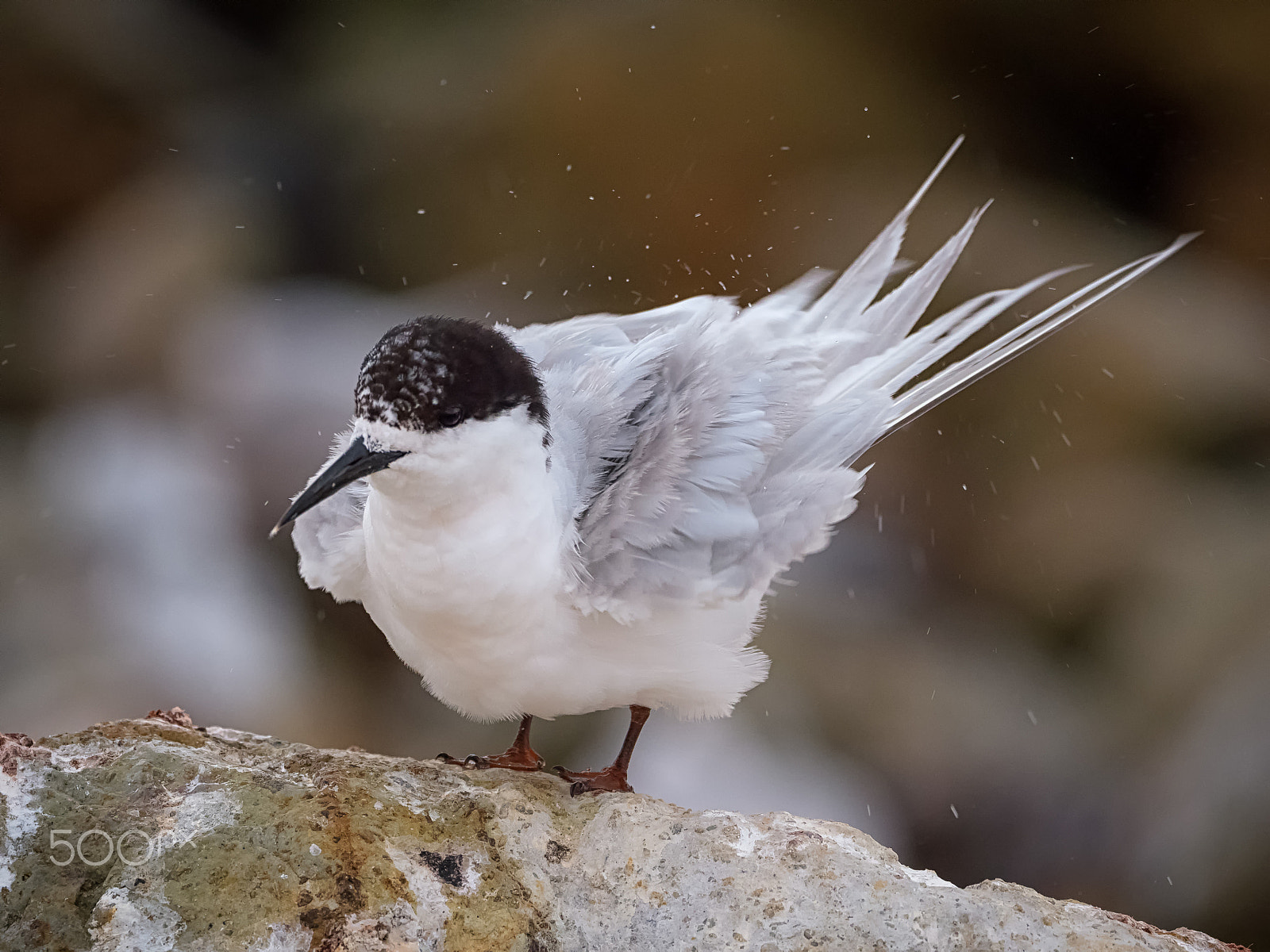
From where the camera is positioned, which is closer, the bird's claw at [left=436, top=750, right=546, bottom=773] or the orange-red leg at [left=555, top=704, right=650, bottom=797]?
the orange-red leg at [left=555, top=704, right=650, bottom=797]

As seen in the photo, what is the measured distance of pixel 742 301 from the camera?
16.4 ft

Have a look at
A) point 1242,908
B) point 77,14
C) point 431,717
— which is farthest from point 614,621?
point 77,14

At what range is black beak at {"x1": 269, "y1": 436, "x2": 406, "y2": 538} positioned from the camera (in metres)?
2.10

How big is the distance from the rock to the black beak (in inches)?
18.3

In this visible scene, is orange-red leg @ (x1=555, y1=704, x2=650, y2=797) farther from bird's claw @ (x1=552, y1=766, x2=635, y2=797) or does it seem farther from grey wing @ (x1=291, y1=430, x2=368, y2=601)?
grey wing @ (x1=291, y1=430, x2=368, y2=601)

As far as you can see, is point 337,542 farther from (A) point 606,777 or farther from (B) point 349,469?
(A) point 606,777

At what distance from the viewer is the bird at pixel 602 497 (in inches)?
85.7

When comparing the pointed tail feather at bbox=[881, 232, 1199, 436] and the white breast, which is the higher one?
the pointed tail feather at bbox=[881, 232, 1199, 436]

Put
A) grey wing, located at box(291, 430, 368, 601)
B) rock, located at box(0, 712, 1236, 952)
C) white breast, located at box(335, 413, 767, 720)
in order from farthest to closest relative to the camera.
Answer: grey wing, located at box(291, 430, 368, 601)
white breast, located at box(335, 413, 767, 720)
rock, located at box(0, 712, 1236, 952)

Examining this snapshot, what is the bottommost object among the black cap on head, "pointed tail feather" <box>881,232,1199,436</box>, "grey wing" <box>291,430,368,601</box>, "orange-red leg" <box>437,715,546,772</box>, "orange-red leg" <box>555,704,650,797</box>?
"orange-red leg" <box>437,715,546,772</box>

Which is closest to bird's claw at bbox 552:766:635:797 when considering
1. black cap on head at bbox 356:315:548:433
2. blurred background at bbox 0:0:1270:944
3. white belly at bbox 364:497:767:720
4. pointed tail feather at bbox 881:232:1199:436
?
white belly at bbox 364:497:767:720

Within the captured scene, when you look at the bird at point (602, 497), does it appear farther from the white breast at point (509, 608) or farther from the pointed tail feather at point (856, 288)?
the pointed tail feather at point (856, 288)

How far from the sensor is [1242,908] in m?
4.17

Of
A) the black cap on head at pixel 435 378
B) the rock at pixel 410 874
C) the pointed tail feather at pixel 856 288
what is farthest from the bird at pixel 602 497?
the rock at pixel 410 874
